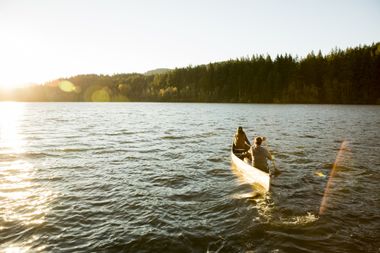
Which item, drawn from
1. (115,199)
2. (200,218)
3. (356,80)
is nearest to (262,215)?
(200,218)

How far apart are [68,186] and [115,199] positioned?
337 centimetres

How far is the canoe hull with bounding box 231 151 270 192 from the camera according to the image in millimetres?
13802

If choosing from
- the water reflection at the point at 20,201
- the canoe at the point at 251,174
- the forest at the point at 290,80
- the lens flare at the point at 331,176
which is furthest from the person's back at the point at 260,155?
the forest at the point at 290,80

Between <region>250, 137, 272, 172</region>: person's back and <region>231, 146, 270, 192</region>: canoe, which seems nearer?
<region>231, 146, 270, 192</region>: canoe

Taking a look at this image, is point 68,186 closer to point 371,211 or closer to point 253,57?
point 371,211

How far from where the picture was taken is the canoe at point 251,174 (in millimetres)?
13831

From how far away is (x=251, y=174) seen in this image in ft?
50.8

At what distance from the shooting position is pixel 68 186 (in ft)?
47.6

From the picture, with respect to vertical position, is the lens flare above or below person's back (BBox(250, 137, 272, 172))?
below

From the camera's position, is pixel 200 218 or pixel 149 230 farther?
pixel 200 218

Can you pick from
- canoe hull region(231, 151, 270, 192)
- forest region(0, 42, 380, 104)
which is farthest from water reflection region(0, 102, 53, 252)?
forest region(0, 42, 380, 104)

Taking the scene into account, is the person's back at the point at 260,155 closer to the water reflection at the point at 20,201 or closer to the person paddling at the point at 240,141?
the person paddling at the point at 240,141

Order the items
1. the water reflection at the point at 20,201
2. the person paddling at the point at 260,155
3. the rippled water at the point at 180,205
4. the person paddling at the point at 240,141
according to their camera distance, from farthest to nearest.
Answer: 1. the person paddling at the point at 240,141
2. the person paddling at the point at 260,155
3. the water reflection at the point at 20,201
4. the rippled water at the point at 180,205

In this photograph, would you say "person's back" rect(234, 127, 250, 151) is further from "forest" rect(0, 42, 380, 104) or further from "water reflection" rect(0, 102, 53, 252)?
"forest" rect(0, 42, 380, 104)
